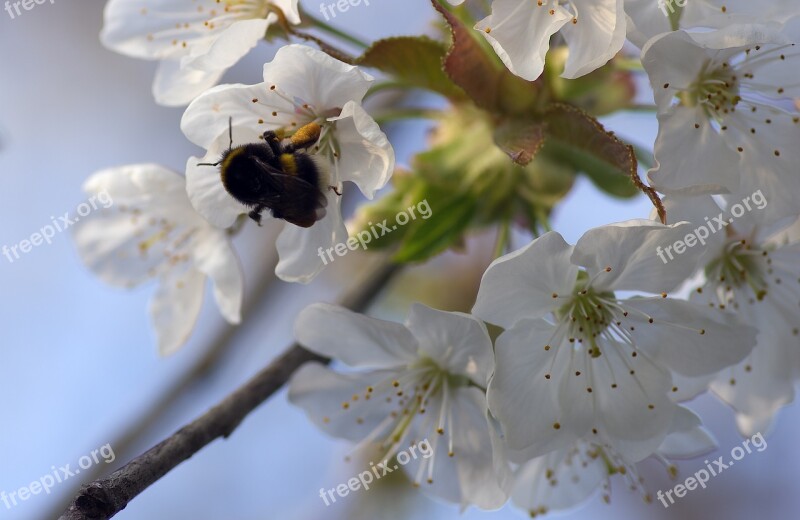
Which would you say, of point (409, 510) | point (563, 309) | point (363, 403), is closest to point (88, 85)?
point (409, 510)

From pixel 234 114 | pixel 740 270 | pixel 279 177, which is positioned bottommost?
pixel 740 270

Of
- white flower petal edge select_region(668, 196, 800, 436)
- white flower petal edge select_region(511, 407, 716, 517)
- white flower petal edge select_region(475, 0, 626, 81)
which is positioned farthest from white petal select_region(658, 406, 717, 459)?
white flower petal edge select_region(475, 0, 626, 81)

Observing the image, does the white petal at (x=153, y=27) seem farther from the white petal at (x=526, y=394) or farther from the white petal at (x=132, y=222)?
the white petal at (x=526, y=394)

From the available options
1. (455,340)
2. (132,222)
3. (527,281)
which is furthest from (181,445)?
(132,222)

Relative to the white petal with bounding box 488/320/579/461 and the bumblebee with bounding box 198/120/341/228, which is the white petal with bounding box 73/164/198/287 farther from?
the white petal with bounding box 488/320/579/461

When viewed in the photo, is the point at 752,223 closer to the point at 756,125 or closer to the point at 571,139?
the point at 756,125

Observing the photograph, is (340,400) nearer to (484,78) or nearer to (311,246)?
(311,246)
